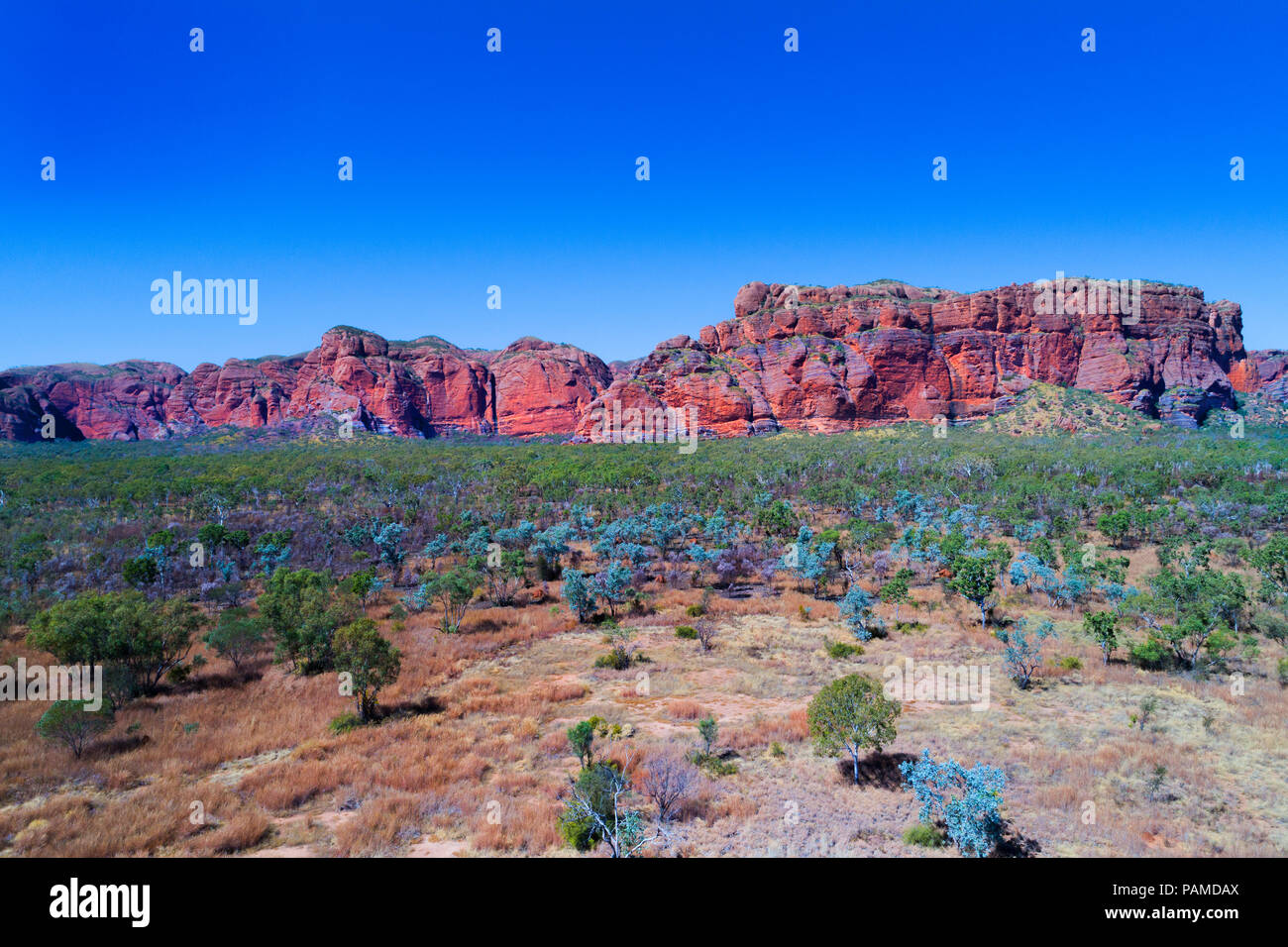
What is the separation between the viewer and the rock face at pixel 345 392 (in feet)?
416

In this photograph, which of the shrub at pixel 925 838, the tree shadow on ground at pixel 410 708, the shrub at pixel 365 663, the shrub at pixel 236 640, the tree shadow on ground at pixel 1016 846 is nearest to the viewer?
the tree shadow on ground at pixel 1016 846

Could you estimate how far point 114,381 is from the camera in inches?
5719

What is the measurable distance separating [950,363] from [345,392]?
130 metres

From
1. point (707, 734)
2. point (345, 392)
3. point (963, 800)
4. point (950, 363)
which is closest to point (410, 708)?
point (707, 734)

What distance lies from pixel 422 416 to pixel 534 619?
12646 cm

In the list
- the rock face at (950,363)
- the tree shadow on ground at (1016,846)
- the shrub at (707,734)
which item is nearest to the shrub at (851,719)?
the shrub at (707,734)

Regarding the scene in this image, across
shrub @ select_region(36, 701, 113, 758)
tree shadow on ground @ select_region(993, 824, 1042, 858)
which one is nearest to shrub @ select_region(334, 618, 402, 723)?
shrub @ select_region(36, 701, 113, 758)

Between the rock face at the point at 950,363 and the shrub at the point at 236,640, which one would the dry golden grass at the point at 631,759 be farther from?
the rock face at the point at 950,363

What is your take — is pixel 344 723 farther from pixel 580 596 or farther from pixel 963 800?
pixel 963 800

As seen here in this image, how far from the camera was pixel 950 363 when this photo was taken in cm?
9888

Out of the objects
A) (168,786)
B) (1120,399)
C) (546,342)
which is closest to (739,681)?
(168,786)

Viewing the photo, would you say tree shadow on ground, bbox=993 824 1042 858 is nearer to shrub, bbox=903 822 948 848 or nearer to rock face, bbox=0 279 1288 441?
shrub, bbox=903 822 948 848

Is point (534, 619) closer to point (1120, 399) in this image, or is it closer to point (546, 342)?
point (1120, 399)

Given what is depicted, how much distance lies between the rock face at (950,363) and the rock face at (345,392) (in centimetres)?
3711
